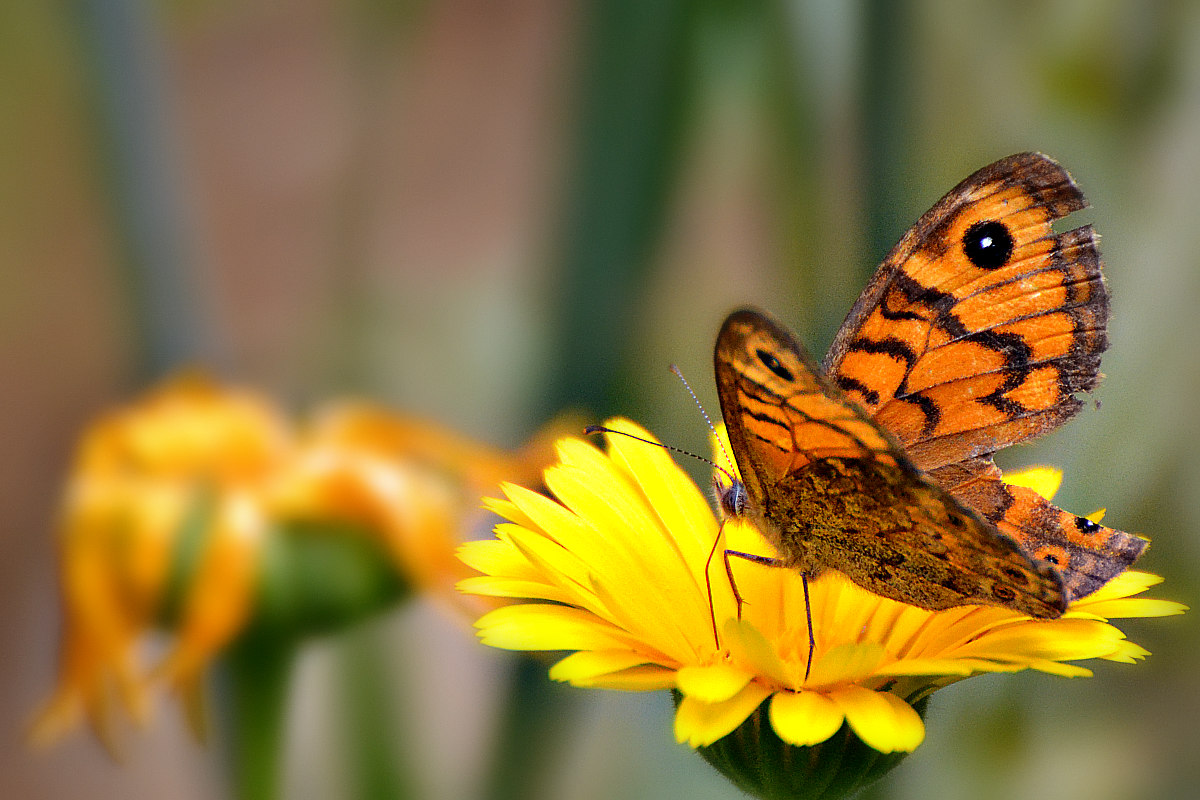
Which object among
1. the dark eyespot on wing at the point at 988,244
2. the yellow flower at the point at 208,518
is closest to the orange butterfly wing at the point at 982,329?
the dark eyespot on wing at the point at 988,244

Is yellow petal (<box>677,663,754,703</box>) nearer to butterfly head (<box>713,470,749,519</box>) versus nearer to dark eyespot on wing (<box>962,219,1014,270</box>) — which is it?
butterfly head (<box>713,470,749,519</box>)

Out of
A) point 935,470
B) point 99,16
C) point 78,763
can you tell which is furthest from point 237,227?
point 935,470

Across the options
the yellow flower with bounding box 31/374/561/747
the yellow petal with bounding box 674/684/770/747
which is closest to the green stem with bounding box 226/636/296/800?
the yellow flower with bounding box 31/374/561/747

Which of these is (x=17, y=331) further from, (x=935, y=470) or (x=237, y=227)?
(x=935, y=470)

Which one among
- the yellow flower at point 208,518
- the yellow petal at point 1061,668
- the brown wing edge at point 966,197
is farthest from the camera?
the yellow flower at point 208,518

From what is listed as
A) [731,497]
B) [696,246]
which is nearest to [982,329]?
[731,497]

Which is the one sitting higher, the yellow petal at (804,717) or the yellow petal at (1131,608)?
the yellow petal at (1131,608)

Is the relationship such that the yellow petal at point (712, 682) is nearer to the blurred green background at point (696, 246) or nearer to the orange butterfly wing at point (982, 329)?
the orange butterfly wing at point (982, 329)
